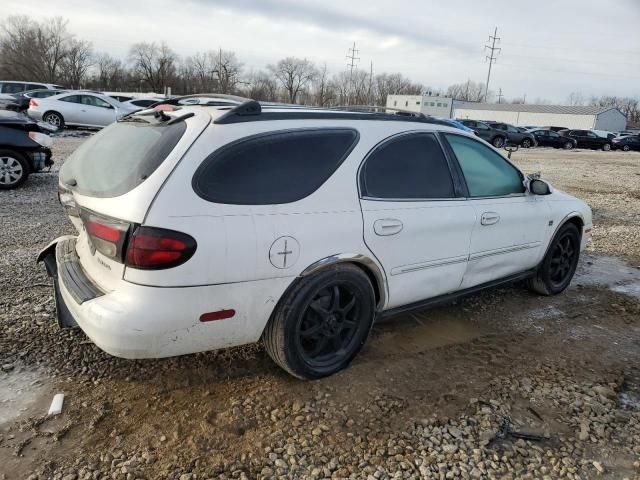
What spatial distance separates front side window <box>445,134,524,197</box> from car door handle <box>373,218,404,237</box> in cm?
90

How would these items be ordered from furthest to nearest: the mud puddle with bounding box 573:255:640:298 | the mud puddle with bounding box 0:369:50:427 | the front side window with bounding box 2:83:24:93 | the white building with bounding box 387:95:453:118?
1. the white building with bounding box 387:95:453:118
2. the front side window with bounding box 2:83:24:93
3. the mud puddle with bounding box 573:255:640:298
4. the mud puddle with bounding box 0:369:50:427

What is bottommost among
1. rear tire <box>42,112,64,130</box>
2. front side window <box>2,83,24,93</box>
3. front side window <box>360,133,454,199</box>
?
rear tire <box>42,112,64,130</box>

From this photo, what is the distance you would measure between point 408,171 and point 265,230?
4.10 feet

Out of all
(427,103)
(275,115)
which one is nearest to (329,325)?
(275,115)

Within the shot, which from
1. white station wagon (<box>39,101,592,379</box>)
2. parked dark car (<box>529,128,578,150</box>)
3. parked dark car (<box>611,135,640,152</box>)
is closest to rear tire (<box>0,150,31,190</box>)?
white station wagon (<box>39,101,592,379</box>)

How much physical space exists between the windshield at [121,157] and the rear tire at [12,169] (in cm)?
560

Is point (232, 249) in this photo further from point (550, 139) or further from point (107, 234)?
point (550, 139)

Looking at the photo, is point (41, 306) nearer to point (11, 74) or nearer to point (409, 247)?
point (409, 247)

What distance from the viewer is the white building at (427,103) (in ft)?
255

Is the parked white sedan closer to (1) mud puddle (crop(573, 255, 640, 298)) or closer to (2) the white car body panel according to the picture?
(1) mud puddle (crop(573, 255, 640, 298))

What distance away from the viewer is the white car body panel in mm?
2477

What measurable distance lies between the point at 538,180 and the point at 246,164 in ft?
9.27

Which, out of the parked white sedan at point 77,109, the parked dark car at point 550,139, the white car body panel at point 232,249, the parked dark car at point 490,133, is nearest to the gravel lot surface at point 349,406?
the white car body panel at point 232,249

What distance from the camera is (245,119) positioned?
281 cm
